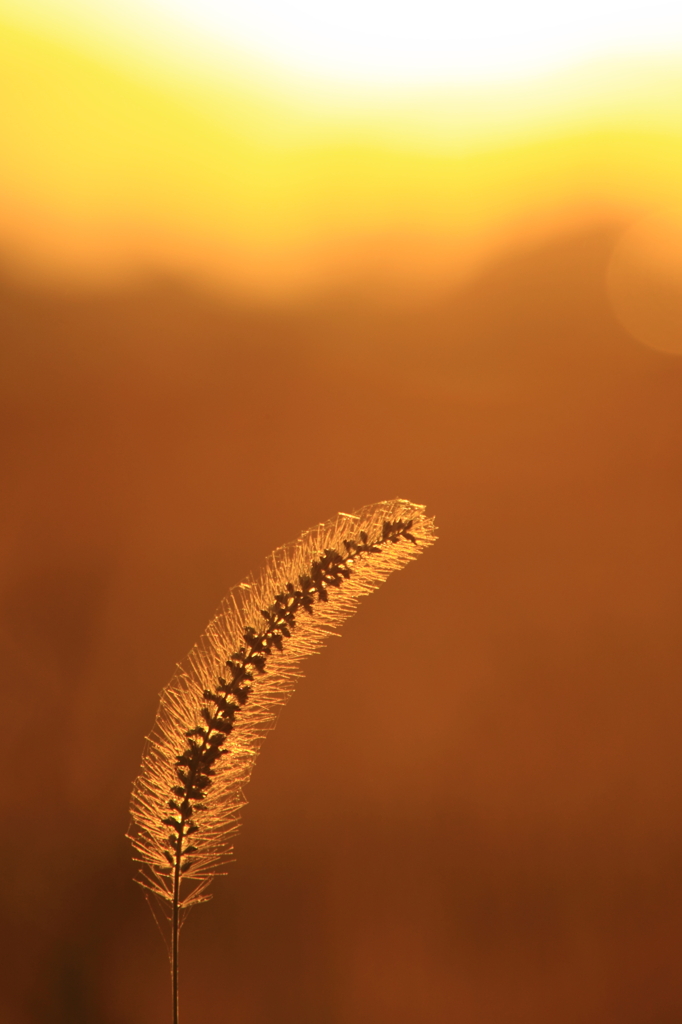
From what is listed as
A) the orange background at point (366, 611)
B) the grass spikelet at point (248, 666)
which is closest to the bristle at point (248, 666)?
the grass spikelet at point (248, 666)

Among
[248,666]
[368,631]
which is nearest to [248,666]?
[248,666]

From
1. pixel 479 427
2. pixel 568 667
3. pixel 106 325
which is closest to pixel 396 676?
pixel 568 667

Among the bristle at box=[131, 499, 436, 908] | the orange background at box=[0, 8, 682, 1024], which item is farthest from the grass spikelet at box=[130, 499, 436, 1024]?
the orange background at box=[0, 8, 682, 1024]

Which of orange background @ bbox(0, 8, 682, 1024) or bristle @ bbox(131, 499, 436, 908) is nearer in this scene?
bristle @ bbox(131, 499, 436, 908)

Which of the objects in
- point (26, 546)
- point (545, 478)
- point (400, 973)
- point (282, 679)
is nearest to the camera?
point (282, 679)

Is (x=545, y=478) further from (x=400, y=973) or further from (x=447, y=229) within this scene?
(x=400, y=973)

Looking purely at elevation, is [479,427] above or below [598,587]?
above

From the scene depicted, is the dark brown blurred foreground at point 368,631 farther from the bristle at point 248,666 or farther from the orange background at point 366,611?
the bristle at point 248,666

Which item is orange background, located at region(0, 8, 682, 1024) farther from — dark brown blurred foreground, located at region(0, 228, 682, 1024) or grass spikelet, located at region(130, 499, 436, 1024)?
grass spikelet, located at region(130, 499, 436, 1024)
